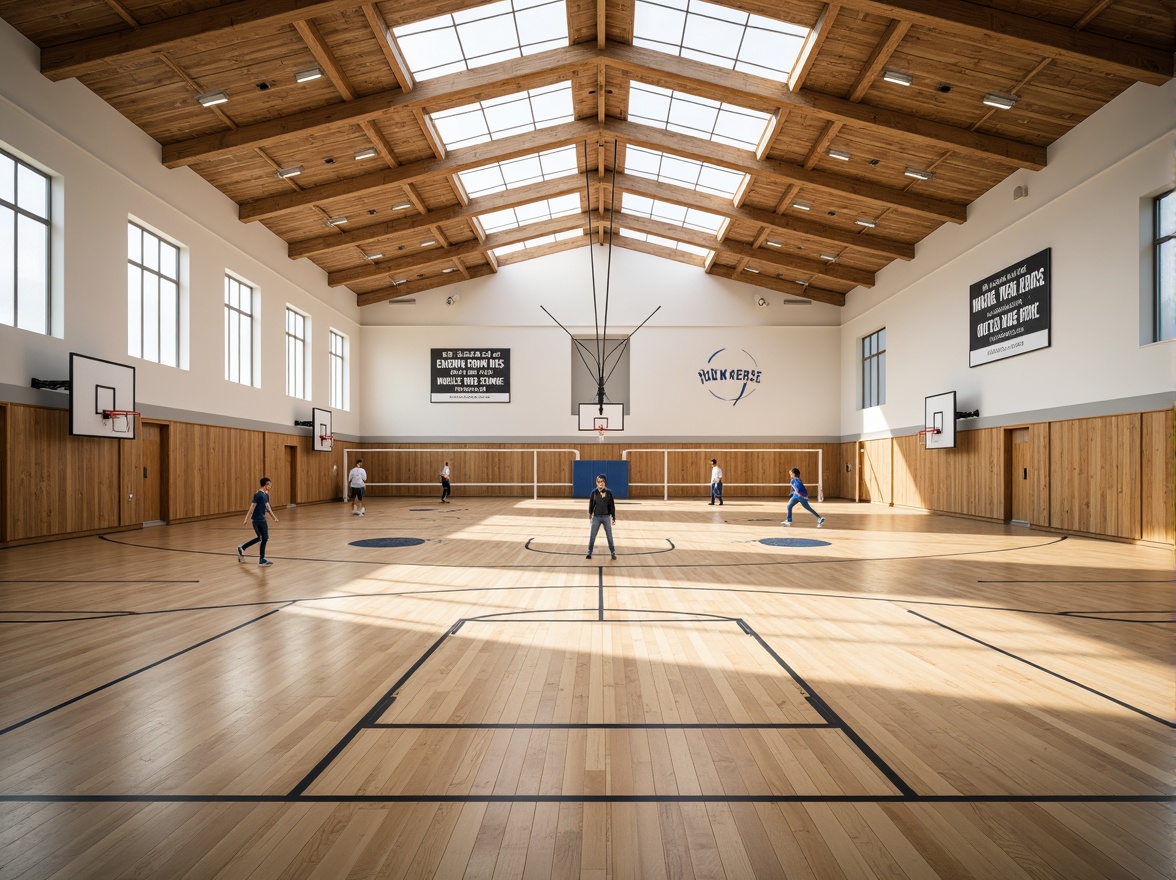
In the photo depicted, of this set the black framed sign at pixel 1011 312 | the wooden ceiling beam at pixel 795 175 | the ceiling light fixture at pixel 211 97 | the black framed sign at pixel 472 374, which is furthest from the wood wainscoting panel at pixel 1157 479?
the black framed sign at pixel 472 374

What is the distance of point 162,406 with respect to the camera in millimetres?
16219

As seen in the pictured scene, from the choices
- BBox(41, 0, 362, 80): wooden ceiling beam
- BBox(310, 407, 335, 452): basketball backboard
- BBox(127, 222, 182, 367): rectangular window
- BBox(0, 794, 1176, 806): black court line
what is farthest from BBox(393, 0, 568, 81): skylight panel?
BBox(0, 794, 1176, 806): black court line

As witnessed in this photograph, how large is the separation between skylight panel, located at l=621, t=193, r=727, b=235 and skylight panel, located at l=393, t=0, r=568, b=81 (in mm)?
8932

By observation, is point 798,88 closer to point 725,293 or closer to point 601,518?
point 601,518

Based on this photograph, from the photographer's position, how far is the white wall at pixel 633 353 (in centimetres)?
2912

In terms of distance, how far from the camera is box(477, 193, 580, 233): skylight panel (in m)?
25.5

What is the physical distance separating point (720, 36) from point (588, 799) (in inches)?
614

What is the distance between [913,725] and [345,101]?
52.2 feet

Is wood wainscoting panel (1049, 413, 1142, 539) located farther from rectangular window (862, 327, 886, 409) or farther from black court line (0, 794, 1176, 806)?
black court line (0, 794, 1176, 806)

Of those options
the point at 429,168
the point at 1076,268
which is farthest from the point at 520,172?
the point at 1076,268

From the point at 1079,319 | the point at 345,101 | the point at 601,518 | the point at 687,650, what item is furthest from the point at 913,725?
the point at 345,101

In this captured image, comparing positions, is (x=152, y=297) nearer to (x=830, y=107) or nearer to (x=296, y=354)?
(x=296, y=354)

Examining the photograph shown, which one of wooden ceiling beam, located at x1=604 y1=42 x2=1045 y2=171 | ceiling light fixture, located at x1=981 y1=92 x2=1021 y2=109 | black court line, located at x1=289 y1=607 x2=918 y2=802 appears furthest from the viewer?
wooden ceiling beam, located at x1=604 y1=42 x2=1045 y2=171

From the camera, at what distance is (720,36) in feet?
49.7
